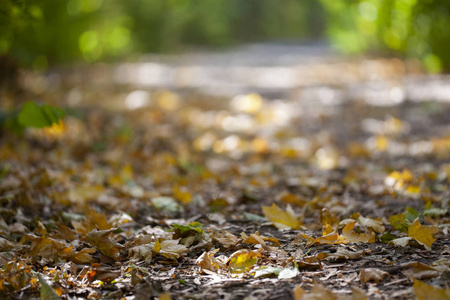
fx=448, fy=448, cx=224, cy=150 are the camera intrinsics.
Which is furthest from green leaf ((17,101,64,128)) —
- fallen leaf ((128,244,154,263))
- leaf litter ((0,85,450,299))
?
fallen leaf ((128,244,154,263))

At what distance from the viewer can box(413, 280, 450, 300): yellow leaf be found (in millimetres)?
1369

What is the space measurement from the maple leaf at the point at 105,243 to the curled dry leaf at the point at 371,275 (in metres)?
0.99

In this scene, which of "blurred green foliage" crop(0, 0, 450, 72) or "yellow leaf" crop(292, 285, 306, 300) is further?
"blurred green foliage" crop(0, 0, 450, 72)

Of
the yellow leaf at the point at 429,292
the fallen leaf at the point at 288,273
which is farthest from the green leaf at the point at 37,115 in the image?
the yellow leaf at the point at 429,292

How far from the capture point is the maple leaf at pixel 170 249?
72.8 inches

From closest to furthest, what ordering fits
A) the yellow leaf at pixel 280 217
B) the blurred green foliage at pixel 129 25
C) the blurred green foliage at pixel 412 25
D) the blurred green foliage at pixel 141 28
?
1. the yellow leaf at pixel 280 217
2. the blurred green foliage at pixel 129 25
3. the blurred green foliage at pixel 141 28
4. the blurred green foliage at pixel 412 25

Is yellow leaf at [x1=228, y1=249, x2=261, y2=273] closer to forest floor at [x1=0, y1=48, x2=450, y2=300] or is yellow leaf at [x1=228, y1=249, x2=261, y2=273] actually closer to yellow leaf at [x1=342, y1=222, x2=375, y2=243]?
forest floor at [x1=0, y1=48, x2=450, y2=300]

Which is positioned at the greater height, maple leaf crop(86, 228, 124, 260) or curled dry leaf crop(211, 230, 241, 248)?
maple leaf crop(86, 228, 124, 260)

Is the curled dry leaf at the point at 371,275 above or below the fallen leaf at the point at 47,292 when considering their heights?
below

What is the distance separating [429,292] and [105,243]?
1.27 m

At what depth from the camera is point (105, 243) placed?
6.33ft

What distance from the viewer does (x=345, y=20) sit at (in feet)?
37.4

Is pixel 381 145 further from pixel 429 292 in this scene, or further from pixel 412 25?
pixel 412 25

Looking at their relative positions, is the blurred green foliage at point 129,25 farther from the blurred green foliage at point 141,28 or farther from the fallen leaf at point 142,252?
the fallen leaf at point 142,252
